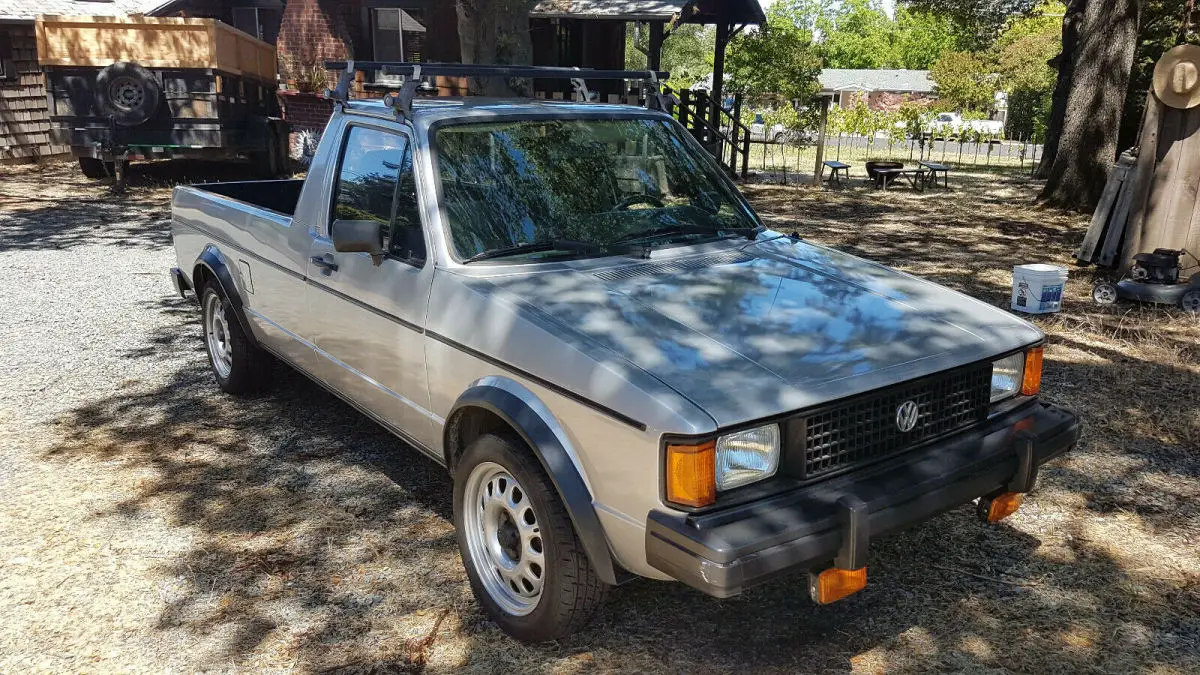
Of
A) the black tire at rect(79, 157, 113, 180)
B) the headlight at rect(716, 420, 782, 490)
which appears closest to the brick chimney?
the black tire at rect(79, 157, 113, 180)

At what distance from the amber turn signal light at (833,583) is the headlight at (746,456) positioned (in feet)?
1.13

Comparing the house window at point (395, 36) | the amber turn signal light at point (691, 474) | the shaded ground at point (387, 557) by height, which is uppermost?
the house window at point (395, 36)

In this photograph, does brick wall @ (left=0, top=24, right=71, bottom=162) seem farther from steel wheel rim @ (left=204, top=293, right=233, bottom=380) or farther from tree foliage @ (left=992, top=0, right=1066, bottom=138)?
tree foliage @ (left=992, top=0, right=1066, bottom=138)

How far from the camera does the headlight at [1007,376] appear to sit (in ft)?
11.5

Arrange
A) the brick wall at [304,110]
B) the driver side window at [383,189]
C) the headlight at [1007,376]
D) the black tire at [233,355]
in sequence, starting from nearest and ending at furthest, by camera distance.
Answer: the headlight at [1007,376] → the driver side window at [383,189] → the black tire at [233,355] → the brick wall at [304,110]

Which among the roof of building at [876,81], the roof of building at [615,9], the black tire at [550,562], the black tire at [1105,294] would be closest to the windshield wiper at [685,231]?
the black tire at [550,562]

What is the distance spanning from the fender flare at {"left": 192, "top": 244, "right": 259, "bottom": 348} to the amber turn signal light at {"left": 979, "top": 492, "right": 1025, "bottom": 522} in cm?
398

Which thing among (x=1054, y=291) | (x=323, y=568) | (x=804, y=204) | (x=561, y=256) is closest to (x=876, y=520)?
(x=561, y=256)

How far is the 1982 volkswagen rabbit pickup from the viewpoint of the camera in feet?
9.23

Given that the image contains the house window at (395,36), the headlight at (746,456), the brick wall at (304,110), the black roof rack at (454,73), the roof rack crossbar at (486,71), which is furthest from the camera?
the house window at (395,36)

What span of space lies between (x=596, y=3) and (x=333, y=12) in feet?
23.8

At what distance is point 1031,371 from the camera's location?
3607 millimetres

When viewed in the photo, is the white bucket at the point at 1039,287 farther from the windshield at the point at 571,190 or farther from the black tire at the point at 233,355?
the black tire at the point at 233,355

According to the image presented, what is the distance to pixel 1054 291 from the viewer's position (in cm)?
780
